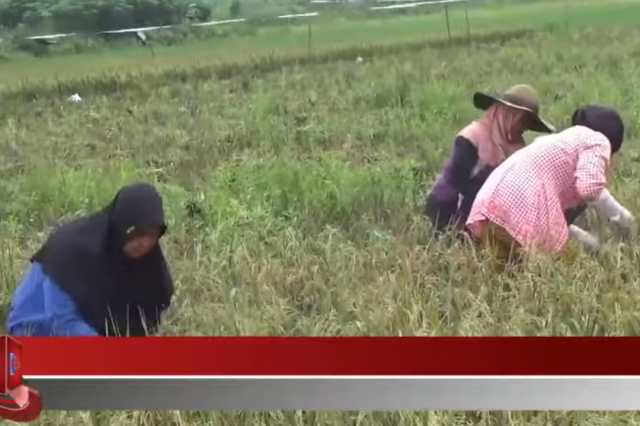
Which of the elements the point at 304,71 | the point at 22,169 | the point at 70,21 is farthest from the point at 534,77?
the point at 22,169

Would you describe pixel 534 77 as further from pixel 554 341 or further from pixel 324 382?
pixel 324 382

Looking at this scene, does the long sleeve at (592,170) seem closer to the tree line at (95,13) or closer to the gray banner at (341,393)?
the gray banner at (341,393)

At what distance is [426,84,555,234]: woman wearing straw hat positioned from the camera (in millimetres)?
2004

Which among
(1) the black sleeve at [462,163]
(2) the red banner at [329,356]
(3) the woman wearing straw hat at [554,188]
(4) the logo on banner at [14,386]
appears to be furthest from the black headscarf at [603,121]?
(4) the logo on banner at [14,386]

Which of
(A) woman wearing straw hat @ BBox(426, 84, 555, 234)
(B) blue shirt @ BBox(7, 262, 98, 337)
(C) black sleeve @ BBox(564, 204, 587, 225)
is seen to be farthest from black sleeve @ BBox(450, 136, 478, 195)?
(B) blue shirt @ BBox(7, 262, 98, 337)

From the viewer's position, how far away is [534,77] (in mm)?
2027

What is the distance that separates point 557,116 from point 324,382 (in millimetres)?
813

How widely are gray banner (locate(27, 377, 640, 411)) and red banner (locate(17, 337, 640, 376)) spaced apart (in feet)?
0.07

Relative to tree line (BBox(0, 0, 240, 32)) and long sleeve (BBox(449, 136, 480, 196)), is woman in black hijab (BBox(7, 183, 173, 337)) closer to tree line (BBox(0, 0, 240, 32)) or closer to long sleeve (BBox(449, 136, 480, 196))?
tree line (BBox(0, 0, 240, 32))

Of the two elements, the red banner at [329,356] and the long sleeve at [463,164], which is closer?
the red banner at [329,356]

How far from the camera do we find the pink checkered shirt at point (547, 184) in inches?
78.2

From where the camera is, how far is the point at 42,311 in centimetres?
200

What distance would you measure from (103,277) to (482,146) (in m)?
0.94

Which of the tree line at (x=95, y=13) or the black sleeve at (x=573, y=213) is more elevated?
the tree line at (x=95, y=13)
